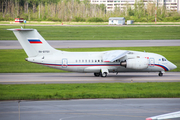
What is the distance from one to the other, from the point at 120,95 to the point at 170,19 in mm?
123760

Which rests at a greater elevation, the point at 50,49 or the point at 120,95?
the point at 50,49

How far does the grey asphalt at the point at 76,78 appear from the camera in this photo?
2975cm

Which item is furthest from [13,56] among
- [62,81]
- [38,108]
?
[38,108]

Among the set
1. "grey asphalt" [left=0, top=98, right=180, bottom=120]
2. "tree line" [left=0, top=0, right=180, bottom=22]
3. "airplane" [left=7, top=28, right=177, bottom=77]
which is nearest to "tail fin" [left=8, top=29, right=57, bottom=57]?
"airplane" [left=7, top=28, right=177, bottom=77]

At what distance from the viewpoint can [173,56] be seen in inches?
1800

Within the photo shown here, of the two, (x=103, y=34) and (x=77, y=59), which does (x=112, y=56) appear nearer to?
(x=77, y=59)

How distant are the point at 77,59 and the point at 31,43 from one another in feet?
18.2

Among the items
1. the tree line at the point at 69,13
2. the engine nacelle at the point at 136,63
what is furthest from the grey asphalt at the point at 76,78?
the tree line at the point at 69,13

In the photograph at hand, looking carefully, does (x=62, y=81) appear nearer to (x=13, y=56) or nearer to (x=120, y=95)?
(x=120, y=95)

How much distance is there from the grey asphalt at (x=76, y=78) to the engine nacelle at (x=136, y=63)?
55.6 inches

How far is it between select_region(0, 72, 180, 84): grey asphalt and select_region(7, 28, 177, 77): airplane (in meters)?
1.06

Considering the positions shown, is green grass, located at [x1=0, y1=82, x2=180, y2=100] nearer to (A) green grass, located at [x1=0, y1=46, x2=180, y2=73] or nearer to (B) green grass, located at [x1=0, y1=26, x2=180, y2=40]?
(A) green grass, located at [x1=0, y1=46, x2=180, y2=73]

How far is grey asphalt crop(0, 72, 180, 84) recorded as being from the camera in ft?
97.6

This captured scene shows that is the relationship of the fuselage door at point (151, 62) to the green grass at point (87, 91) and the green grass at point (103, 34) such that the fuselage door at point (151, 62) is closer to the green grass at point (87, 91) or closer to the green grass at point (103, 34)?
the green grass at point (87, 91)
